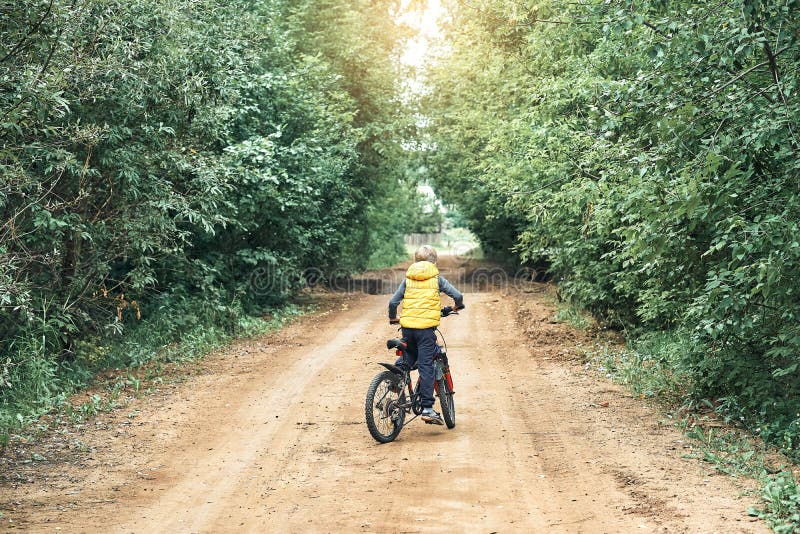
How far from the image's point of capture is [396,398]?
28.9 feet

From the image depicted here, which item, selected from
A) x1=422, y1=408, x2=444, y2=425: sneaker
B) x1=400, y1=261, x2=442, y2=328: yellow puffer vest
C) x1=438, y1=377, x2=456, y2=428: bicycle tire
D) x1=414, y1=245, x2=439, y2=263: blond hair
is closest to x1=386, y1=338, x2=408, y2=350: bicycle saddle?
x1=400, y1=261, x2=442, y2=328: yellow puffer vest

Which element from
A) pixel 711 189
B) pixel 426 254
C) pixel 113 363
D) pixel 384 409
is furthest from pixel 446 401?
pixel 113 363

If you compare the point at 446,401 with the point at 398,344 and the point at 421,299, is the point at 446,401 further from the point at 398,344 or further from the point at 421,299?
the point at 421,299

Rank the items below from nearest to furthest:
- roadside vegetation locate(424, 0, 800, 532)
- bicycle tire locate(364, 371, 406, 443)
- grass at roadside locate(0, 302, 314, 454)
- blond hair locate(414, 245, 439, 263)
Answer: roadside vegetation locate(424, 0, 800, 532) → bicycle tire locate(364, 371, 406, 443) → blond hair locate(414, 245, 439, 263) → grass at roadside locate(0, 302, 314, 454)

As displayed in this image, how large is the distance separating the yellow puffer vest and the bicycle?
21cm

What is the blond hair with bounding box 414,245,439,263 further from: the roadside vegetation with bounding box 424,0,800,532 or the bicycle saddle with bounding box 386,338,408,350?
the roadside vegetation with bounding box 424,0,800,532

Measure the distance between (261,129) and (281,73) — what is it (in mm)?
1941

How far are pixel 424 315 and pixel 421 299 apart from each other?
0.61 feet

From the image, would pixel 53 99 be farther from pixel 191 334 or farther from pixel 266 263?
pixel 266 263

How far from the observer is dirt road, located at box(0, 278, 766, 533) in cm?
619

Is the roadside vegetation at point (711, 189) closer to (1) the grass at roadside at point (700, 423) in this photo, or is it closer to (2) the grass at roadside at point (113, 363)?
(1) the grass at roadside at point (700, 423)

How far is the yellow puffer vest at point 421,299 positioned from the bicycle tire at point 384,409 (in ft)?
2.17

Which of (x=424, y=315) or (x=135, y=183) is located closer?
(x=424, y=315)

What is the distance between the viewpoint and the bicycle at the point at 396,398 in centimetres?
841
